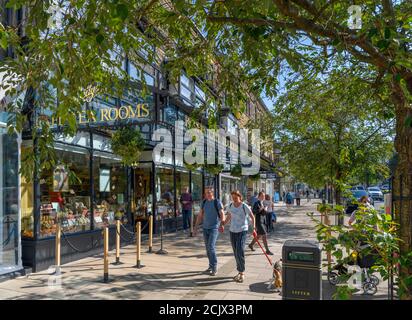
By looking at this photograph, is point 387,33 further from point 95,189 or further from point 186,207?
point 186,207

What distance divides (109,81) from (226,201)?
20.8m

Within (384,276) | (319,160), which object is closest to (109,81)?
(384,276)

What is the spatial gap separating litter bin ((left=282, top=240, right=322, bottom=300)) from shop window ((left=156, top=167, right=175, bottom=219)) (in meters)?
9.32

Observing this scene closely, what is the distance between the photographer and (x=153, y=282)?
281 inches

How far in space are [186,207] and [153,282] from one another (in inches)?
305

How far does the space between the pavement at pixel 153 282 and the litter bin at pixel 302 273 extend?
140 cm

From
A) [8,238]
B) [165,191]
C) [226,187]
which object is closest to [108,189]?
[165,191]

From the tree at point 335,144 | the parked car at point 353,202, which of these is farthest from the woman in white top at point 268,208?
the parked car at point 353,202

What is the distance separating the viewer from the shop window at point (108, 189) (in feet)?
35.2

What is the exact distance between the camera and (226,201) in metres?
25.4

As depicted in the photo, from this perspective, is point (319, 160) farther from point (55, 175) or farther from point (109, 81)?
point (109, 81)

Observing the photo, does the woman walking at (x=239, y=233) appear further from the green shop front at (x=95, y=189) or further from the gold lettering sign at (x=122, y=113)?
the gold lettering sign at (x=122, y=113)
